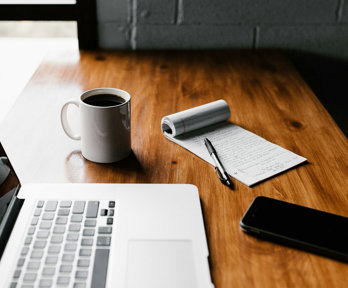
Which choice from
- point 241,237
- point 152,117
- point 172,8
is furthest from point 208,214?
point 172,8

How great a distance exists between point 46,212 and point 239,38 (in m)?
1.02

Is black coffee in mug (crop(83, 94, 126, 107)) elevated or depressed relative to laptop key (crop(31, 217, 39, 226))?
elevated

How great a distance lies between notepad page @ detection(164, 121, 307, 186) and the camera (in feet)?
Result: 2.51

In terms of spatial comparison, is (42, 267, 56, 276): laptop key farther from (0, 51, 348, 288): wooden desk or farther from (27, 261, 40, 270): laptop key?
(0, 51, 348, 288): wooden desk

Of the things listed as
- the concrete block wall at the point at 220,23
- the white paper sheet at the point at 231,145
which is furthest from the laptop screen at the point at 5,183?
the concrete block wall at the point at 220,23

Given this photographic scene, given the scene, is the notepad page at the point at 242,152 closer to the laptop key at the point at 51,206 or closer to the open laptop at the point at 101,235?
the open laptop at the point at 101,235

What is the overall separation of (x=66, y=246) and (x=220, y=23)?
1.04 m

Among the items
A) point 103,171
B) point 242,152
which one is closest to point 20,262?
point 103,171

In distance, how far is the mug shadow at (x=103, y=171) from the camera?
2.41 ft

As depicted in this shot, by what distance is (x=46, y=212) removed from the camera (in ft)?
2.06

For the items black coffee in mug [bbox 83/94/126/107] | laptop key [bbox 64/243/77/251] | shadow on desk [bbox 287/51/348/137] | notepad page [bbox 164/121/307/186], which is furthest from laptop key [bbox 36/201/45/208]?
shadow on desk [bbox 287/51/348/137]

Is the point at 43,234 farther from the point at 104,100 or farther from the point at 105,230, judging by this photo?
the point at 104,100

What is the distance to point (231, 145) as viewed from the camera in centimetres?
85

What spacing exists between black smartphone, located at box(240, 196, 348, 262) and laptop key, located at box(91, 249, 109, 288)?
0.21 m
